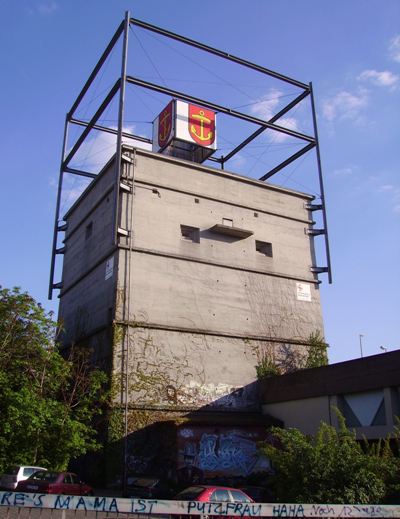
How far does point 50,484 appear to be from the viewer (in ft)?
57.3

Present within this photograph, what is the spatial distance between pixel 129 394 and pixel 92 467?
4.00 metres

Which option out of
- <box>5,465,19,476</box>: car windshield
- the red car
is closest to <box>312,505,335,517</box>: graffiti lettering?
the red car

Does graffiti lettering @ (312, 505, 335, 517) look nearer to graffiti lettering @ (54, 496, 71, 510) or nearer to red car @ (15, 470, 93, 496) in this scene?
graffiti lettering @ (54, 496, 71, 510)

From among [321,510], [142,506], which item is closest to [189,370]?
[321,510]

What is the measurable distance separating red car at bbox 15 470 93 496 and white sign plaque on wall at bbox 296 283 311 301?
61.5 ft

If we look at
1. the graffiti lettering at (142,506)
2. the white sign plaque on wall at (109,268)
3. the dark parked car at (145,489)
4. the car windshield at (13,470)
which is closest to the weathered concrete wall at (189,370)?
the white sign plaque on wall at (109,268)

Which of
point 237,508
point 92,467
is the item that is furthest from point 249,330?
point 237,508

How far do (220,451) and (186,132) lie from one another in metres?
19.3

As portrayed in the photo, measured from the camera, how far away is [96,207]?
32.9 meters

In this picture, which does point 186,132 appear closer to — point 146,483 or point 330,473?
point 146,483

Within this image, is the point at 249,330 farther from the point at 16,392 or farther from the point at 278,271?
the point at 16,392

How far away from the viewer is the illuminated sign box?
112ft

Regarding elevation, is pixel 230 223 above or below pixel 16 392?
above

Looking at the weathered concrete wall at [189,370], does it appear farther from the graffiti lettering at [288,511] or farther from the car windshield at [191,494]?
the graffiti lettering at [288,511]
